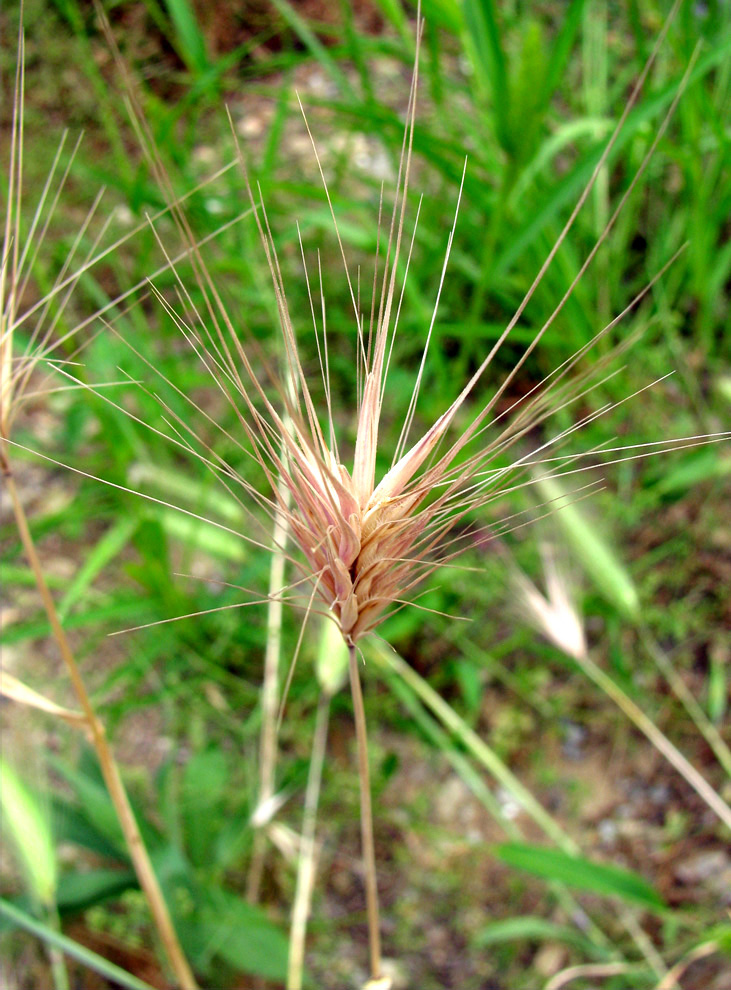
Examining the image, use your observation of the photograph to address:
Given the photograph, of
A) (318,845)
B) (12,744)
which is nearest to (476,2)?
(12,744)

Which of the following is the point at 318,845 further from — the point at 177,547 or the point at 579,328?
the point at 579,328

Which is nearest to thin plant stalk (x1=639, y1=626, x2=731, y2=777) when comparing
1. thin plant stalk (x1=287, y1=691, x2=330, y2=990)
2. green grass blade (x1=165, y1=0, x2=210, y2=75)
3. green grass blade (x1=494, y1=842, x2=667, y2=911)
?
green grass blade (x1=494, y1=842, x2=667, y2=911)

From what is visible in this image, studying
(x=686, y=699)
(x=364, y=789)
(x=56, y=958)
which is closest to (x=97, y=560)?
(x=56, y=958)

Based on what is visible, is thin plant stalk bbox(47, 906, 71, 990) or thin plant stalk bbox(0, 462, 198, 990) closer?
thin plant stalk bbox(0, 462, 198, 990)

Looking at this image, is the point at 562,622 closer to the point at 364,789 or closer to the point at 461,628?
the point at 461,628

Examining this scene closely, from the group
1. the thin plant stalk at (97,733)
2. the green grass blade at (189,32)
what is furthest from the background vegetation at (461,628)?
the thin plant stalk at (97,733)

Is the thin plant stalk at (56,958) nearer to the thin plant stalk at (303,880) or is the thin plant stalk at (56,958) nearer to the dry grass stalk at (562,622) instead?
the thin plant stalk at (303,880)

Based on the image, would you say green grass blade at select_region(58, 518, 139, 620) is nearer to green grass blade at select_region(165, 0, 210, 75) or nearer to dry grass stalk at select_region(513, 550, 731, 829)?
dry grass stalk at select_region(513, 550, 731, 829)

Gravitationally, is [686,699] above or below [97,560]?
below
